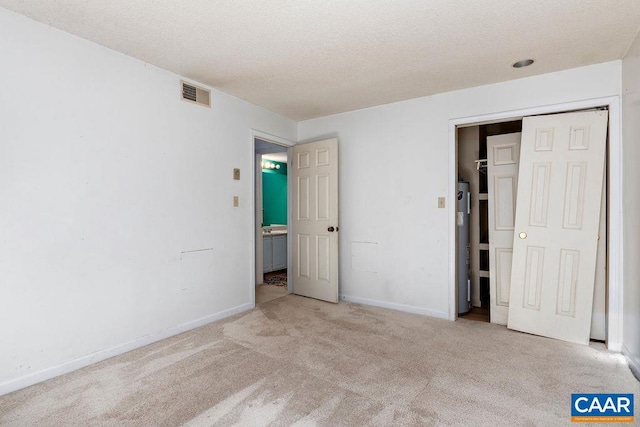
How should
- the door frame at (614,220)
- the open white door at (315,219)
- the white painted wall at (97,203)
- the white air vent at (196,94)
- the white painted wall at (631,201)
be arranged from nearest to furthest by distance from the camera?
the white painted wall at (97,203)
the white painted wall at (631,201)
the door frame at (614,220)
the white air vent at (196,94)
the open white door at (315,219)

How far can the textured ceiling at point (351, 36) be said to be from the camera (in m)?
2.05

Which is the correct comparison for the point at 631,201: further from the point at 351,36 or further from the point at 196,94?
the point at 196,94

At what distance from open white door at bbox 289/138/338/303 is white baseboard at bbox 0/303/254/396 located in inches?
52.9

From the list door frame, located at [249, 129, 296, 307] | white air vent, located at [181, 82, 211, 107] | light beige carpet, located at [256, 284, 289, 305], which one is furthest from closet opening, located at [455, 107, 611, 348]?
white air vent, located at [181, 82, 211, 107]

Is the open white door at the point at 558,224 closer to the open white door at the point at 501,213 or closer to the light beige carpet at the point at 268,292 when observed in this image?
the open white door at the point at 501,213

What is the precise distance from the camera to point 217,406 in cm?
196

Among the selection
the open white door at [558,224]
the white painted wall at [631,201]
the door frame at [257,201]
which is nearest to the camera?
the white painted wall at [631,201]

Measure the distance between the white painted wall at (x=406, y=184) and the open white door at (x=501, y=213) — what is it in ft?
1.46

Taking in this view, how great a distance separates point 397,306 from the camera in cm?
385

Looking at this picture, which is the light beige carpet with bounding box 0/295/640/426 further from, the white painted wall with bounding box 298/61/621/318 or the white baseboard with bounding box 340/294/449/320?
the white painted wall with bounding box 298/61/621/318

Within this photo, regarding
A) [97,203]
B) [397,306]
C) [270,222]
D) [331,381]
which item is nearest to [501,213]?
[397,306]

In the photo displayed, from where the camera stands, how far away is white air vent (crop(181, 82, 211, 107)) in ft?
10.4

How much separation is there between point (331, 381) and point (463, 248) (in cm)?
234

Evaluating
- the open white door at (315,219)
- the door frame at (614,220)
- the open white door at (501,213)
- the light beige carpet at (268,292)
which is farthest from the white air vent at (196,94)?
the door frame at (614,220)
